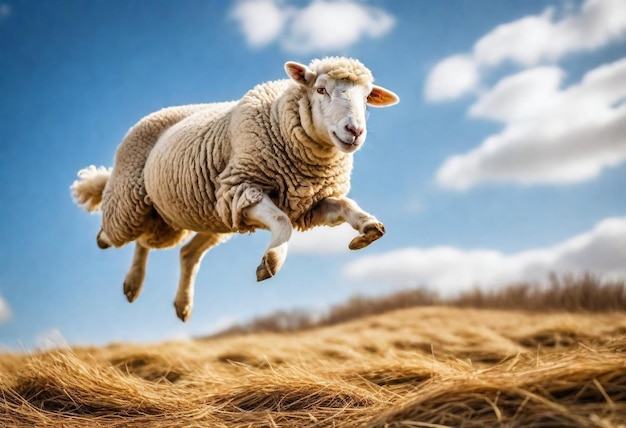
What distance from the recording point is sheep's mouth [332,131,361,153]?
3820 millimetres

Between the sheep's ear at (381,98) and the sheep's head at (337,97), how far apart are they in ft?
0.31

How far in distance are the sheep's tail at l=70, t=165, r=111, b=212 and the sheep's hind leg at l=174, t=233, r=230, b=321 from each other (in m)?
1.30

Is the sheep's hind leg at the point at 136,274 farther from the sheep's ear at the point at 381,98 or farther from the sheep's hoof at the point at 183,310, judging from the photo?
the sheep's ear at the point at 381,98

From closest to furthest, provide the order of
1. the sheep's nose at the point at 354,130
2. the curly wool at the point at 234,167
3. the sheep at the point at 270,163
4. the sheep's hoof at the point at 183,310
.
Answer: the sheep's nose at the point at 354,130 < the sheep at the point at 270,163 < the curly wool at the point at 234,167 < the sheep's hoof at the point at 183,310

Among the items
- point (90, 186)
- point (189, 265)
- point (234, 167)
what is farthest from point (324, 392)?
point (90, 186)

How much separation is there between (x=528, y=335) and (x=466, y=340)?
43.2 inches

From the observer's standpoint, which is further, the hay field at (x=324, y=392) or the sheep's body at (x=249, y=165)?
the sheep's body at (x=249, y=165)

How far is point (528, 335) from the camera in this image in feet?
28.5

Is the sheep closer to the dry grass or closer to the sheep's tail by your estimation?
the sheep's tail

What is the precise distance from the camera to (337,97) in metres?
3.95

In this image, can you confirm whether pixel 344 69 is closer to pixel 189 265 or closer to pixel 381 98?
pixel 381 98

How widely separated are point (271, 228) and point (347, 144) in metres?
0.74

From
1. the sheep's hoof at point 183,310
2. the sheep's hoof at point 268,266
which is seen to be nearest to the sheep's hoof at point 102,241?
the sheep's hoof at point 183,310

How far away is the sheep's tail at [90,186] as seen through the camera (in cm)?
659
